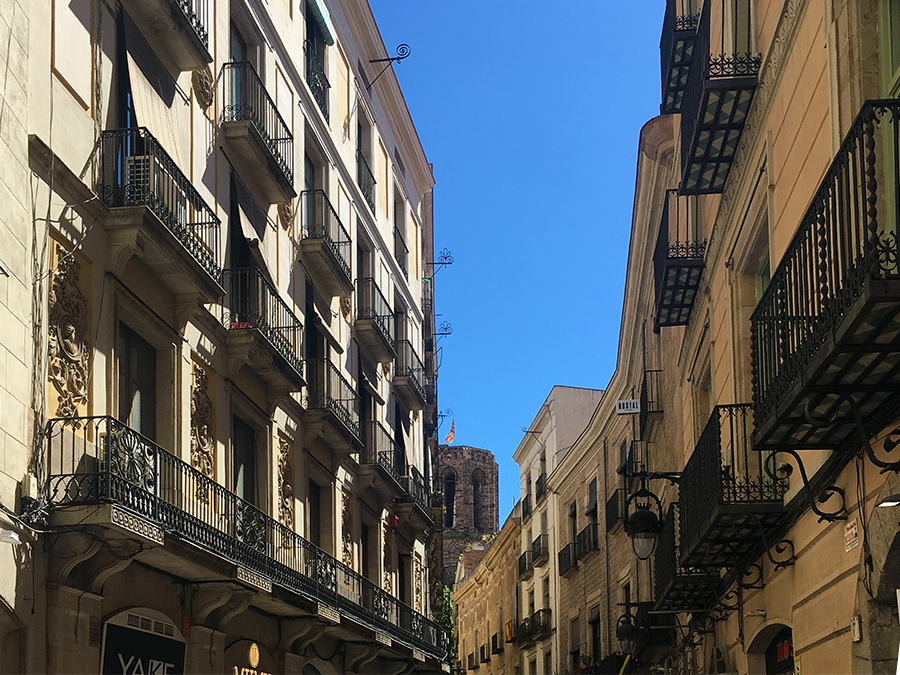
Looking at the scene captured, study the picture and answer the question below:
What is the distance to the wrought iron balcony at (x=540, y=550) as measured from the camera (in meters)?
43.9

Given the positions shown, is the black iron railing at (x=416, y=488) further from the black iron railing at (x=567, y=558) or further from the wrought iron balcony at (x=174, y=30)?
the wrought iron balcony at (x=174, y=30)

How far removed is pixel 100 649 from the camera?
37.3 ft

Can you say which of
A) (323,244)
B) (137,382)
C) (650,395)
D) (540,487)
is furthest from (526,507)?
(137,382)

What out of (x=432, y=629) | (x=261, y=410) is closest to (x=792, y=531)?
(x=261, y=410)

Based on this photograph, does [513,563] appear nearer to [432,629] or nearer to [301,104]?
[432,629]

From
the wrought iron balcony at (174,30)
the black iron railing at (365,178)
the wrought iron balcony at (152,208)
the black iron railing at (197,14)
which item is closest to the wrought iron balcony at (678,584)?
the wrought iron balcony at (152,208)

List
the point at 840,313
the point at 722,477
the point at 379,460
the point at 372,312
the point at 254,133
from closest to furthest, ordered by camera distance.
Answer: the point at 840,313 < the point at 722,477 < the point at 254,133 < the point at 379,460 < the point at 372,312

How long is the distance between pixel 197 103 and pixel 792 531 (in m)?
8.85

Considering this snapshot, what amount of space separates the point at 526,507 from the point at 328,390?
30406 millimetres

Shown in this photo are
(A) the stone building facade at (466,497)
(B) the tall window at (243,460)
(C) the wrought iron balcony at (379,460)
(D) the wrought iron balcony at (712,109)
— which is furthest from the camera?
(A) the stone building facade at (466,497)

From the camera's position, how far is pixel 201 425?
1459cm

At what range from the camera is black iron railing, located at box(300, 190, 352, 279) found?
20531 mm

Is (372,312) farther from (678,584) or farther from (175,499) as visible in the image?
(175,499)

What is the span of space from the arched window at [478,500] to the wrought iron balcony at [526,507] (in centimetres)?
2659
